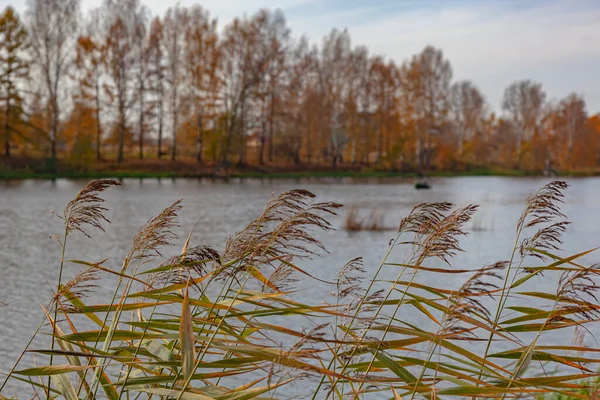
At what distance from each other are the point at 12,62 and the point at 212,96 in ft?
45.3

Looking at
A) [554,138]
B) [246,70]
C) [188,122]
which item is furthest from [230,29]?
[554,138]

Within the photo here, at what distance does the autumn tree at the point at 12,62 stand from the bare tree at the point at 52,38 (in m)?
0.63

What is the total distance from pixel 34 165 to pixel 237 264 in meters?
42.0

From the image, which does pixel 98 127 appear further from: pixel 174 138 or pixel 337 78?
pixel 337 78

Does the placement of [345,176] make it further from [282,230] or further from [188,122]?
[282,230]

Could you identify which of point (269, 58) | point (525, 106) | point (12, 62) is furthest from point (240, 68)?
point (525, 106)

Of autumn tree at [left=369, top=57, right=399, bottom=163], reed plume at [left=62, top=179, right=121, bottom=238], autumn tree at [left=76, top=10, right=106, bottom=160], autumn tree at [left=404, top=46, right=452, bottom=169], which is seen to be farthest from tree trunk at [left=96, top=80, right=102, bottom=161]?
reed plume at [left=62, top=179, right=121, bottom=238]

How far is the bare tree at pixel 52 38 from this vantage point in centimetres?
4394

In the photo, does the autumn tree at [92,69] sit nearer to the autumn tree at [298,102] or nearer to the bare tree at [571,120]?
the autumn tree at [298,102]

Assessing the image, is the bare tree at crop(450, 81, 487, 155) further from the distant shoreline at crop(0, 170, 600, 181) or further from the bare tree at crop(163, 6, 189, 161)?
the bare tree at crop(163, 6, 189, 161)

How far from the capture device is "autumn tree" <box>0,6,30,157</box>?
42406 mm

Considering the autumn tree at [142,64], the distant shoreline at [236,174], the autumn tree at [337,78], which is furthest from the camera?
the autumn tree at [337,78]

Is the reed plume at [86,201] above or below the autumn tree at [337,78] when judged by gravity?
below

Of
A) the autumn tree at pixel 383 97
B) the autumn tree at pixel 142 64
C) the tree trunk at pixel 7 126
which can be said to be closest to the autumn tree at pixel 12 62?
the tree trunk at pixel 7 126
